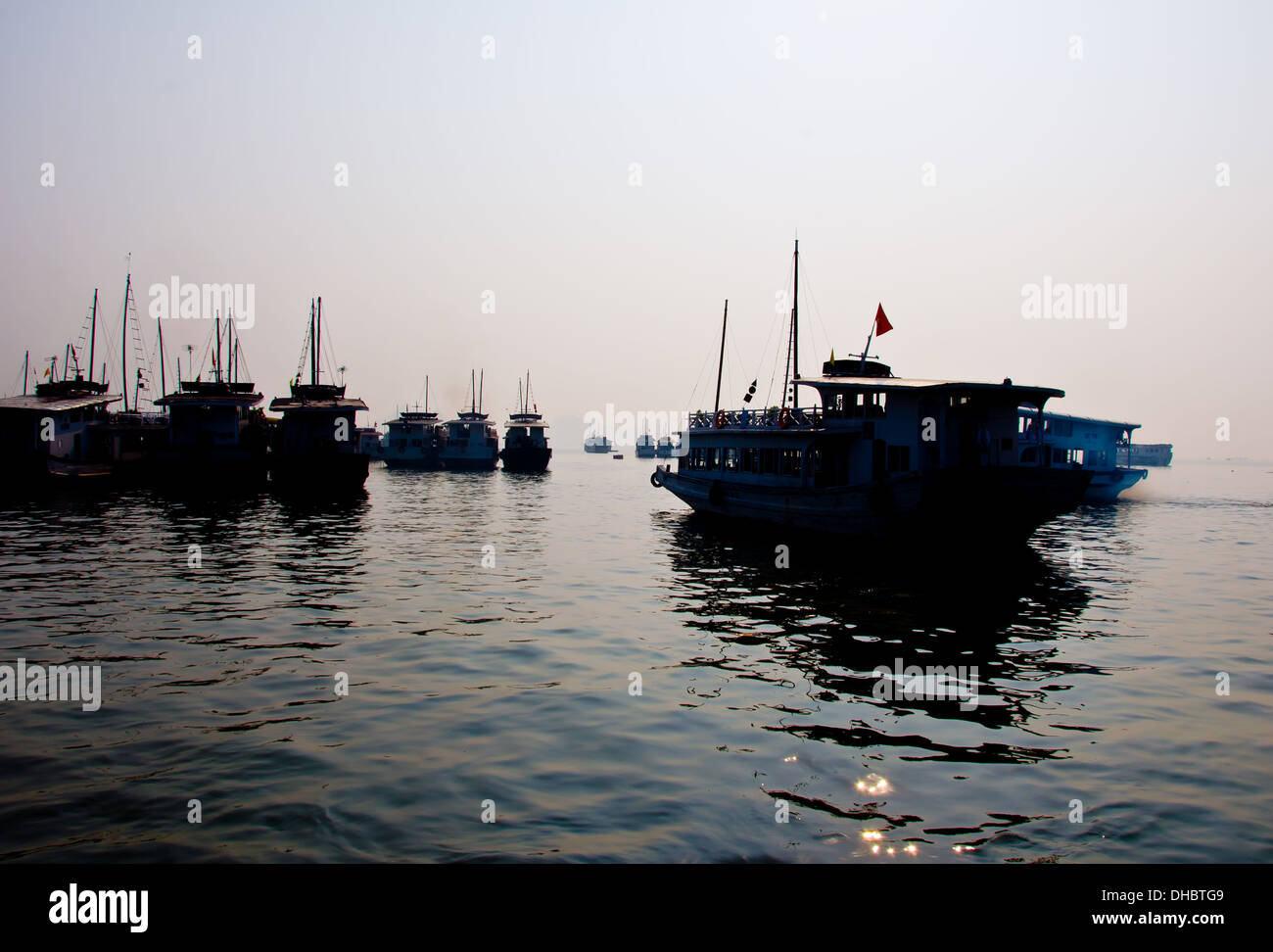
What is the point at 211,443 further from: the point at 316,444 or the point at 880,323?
the point at 880,323

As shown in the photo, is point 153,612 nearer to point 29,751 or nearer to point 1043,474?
point 29,751

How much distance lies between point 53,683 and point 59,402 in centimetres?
5602

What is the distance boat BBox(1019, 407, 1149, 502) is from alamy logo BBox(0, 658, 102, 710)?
62.5m

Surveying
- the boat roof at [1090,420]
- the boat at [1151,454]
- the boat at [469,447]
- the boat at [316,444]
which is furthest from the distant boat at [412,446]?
the boat at [1151,454]

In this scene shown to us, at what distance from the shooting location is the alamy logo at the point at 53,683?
11961mm

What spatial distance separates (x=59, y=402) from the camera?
58.1 m

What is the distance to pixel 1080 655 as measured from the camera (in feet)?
53.3

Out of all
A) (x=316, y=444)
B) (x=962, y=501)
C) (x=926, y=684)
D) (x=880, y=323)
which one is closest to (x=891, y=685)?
(x=926, y=684)

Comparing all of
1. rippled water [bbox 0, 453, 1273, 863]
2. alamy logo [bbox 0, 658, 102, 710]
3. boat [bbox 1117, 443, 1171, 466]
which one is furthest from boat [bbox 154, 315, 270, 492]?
boat [bbox 1117, 443, 1171, 466]

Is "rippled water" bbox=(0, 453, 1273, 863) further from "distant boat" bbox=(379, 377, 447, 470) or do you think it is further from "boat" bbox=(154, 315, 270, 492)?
"distant boat" bbox=(379, 377, 447, 470)

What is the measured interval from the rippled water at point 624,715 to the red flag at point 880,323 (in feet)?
36.2
